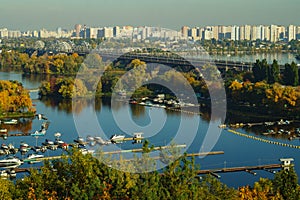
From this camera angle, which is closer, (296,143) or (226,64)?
(296,143)

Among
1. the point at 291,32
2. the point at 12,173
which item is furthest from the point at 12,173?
the point at 291,32

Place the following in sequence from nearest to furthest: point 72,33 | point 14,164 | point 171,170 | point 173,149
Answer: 1. point 171,170
2. point 173,149
3. point 14,164
4. point 72,33

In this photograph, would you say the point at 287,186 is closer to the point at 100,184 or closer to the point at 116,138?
the point at 100,184

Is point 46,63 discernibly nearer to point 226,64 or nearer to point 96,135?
point 226,64

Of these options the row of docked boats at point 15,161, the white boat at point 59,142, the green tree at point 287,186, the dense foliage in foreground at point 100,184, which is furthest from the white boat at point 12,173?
the green tree at point 287,186

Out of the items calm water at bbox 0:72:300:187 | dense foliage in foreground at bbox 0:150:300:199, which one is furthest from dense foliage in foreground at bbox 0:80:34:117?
dense foliage in foreground at bbox 0:150:300:199

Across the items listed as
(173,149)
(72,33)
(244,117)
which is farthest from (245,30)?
(173,149)

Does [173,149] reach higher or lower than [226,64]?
lower

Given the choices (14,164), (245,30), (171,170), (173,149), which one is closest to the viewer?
(171,170)

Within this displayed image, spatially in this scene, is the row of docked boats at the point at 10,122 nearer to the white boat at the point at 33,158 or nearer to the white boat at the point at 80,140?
the white boat at the point at 80,140
